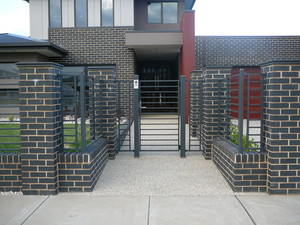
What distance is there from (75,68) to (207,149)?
10016 millimetres

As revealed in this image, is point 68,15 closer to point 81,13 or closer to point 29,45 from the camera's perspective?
point 81,13

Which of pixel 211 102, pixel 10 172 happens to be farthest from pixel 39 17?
pixel 10 172

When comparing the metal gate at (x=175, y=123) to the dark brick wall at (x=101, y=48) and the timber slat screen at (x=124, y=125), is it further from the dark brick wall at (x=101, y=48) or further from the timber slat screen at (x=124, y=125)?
the dark brick wall at (x=101, y=48)

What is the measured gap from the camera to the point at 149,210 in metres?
4.37

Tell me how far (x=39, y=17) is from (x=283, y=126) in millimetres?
15603

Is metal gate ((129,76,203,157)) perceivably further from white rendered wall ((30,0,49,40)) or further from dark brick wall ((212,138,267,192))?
white rendered wall ((30,0,49,40))

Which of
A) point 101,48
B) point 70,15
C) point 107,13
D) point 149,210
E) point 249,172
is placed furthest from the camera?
point 70,15

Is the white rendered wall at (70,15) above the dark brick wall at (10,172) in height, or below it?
above

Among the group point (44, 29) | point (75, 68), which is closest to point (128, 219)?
point (75, 68)

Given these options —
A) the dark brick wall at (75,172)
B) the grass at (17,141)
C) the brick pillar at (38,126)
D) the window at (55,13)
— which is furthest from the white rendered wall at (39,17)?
the dark brick wall at (75,172)

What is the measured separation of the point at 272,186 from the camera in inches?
196

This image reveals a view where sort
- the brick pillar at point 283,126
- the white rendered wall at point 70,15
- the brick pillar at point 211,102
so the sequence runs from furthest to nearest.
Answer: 1. the white rendered wall at point 70,15
2. the brick pillar at point 211,102
3. the brick pillar at point 283,126

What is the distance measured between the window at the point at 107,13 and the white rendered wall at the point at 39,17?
10.4ft

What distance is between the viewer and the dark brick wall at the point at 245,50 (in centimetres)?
1509
